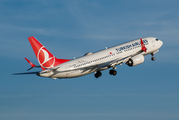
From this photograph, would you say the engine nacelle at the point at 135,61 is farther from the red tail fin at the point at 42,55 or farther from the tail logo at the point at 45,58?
the tail logo at the point at 45,58

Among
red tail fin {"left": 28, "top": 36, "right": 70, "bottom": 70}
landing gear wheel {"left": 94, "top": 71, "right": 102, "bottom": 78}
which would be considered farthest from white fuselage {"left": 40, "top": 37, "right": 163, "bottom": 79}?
landing gear wheel {"left": 94, "top": 71, "right": 102, "bottom": 78}

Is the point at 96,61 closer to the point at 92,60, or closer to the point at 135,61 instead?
the point at 92,60

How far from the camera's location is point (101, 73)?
59188 mm

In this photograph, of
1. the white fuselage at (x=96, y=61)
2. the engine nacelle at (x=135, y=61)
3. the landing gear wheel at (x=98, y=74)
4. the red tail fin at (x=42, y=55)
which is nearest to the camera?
the white fuselage at (x=96, y=61)

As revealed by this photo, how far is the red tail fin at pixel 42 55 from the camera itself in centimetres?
4962

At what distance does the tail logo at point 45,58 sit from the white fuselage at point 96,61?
1759mm

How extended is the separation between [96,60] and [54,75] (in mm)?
8161

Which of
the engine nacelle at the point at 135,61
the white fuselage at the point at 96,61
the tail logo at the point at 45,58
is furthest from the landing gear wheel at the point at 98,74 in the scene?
the tail logo at the point at 45,58

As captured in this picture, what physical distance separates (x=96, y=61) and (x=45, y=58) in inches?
352

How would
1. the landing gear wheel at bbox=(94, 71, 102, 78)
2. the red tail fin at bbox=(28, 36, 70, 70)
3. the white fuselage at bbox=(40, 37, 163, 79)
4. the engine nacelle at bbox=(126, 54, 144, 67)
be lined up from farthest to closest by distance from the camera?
the landing gear wheel at bbox=(94, 71, 102, 78)
the engine nacelle at bbox=(126, 54, 144, 67)
the red tail fin at bbox=(28, 36, 70, 70)
the white fuselage at bbox=(40, 37, 163, 79)

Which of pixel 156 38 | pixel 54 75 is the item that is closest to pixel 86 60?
pixel 54 75

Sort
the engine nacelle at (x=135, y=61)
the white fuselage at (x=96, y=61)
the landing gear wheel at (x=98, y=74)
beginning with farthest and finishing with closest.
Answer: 1. the landing gear wheel at (x=98, y=74)
2. the engine nacelle at (x=135, y=61)
3. the white fuselage at (x=96, y=61)

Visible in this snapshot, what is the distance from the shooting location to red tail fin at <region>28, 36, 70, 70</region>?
4962 cm

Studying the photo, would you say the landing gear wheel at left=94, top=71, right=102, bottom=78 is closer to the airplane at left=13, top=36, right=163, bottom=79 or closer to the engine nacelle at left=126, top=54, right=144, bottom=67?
the airplane at left=13, top=36, right=163, bottom=79
